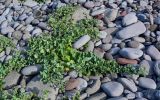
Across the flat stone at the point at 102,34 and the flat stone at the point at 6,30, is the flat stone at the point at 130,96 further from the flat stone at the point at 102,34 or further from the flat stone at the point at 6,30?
the flat stone at the point at 6,30

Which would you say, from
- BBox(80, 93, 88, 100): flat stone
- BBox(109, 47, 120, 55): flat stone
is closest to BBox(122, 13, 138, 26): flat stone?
BBox(109, 47, 120, 55): flat stone

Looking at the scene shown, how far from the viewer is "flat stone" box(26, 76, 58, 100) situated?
178 inches

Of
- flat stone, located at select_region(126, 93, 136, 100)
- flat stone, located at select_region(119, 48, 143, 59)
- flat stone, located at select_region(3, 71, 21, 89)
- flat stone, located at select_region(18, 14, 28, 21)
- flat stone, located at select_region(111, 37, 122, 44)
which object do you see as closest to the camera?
flat stone, located at select_region(126, 93, 136, 100)

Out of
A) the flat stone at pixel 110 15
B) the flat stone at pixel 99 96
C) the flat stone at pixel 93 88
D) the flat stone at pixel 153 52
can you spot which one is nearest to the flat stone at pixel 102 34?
the flat stone at pixel 110 15

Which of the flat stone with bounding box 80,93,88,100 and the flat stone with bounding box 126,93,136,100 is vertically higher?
the flat stone with bounding box 126,93,136,100

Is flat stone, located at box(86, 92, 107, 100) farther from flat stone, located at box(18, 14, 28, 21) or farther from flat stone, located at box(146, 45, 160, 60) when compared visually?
flat stone, located at box(18, 14, 28, 21)

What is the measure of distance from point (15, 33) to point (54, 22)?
0.59m

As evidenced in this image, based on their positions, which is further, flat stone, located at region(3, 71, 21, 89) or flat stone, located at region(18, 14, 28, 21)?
flat stone, located at region(18, 14, 28, 21)

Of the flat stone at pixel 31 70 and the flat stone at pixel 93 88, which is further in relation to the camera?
the flat stone at pixel 31 70

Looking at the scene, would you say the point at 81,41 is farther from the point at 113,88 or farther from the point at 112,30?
the point at 113,88

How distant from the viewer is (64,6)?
5.86 metres

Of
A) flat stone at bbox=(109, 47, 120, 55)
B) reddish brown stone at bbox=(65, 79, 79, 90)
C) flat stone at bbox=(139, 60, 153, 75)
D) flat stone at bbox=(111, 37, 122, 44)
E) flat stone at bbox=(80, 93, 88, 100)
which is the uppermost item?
flat stone at bbox=(111, 37, 122, 44)

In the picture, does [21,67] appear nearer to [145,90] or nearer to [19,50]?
[19,50]

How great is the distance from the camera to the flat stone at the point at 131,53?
488 cm
